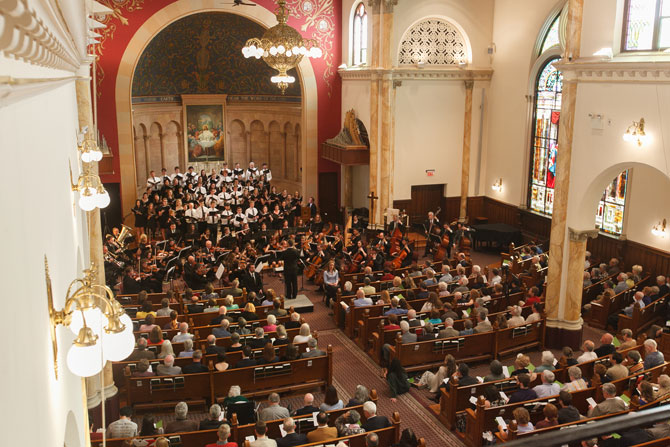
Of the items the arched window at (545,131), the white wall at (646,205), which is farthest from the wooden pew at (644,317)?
the arched window at (545,131)

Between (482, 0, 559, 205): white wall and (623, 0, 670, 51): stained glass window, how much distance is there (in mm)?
7487

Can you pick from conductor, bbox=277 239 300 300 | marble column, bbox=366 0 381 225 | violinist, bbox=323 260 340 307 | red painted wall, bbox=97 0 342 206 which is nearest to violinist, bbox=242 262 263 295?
conductor, bbox=277 239 300 300

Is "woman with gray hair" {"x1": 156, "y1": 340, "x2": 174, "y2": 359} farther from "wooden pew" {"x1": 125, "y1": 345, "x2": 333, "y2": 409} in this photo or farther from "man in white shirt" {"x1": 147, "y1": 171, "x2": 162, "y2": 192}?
"man in white shirt" {"x1": 147, "y1": 171, "x2": 162, "y2": 192}

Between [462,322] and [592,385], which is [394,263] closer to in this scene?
[462,322]

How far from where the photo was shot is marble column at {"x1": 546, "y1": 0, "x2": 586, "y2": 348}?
41.0 feet

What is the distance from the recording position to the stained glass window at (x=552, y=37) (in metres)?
18.7

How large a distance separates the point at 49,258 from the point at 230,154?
24.5 m

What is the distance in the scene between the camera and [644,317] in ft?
44.1

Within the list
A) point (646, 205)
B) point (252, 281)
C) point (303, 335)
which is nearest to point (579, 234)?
point (646, 205)

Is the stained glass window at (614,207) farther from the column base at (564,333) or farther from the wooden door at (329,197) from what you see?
the wooden door at (329,197)

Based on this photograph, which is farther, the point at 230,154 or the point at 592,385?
the point at 230,154

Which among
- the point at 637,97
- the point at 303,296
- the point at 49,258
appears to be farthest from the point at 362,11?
the point at 49,258

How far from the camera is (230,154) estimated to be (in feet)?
90.2

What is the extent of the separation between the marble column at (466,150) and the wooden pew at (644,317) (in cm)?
913
